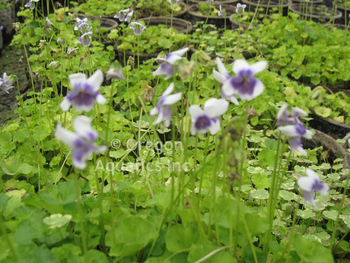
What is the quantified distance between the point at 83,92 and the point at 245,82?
0.40m

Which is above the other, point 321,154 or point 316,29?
point 316,29

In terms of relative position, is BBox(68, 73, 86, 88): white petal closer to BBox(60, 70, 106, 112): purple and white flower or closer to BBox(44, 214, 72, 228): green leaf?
BBox(60, 70, 106, 112): purple and white flower

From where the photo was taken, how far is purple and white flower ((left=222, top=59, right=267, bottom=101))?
2.56 ft

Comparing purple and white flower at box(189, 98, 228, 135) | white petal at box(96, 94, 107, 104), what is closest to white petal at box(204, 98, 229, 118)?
purple and white flower at box(189, 98, 228, 135)

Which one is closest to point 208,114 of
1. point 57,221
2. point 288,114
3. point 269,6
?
point 288,114

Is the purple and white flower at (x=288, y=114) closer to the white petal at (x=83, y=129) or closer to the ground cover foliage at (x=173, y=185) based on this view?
the ground cover foliage at (x=173, y=185)

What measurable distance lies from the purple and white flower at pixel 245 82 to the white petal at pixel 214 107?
0.13ft

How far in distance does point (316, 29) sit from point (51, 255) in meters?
3.73

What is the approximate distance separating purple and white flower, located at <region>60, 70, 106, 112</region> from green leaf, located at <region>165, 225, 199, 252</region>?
1.47 feet

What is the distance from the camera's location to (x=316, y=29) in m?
3.67

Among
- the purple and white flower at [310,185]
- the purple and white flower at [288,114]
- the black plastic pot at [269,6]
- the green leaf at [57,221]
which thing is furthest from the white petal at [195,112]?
the black plastic pot at [269,6]

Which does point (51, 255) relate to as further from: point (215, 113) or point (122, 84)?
point (122, 84)

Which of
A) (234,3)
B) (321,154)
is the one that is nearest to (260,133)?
(321,154)

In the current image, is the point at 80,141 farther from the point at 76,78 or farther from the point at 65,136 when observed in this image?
the point at 76,78
